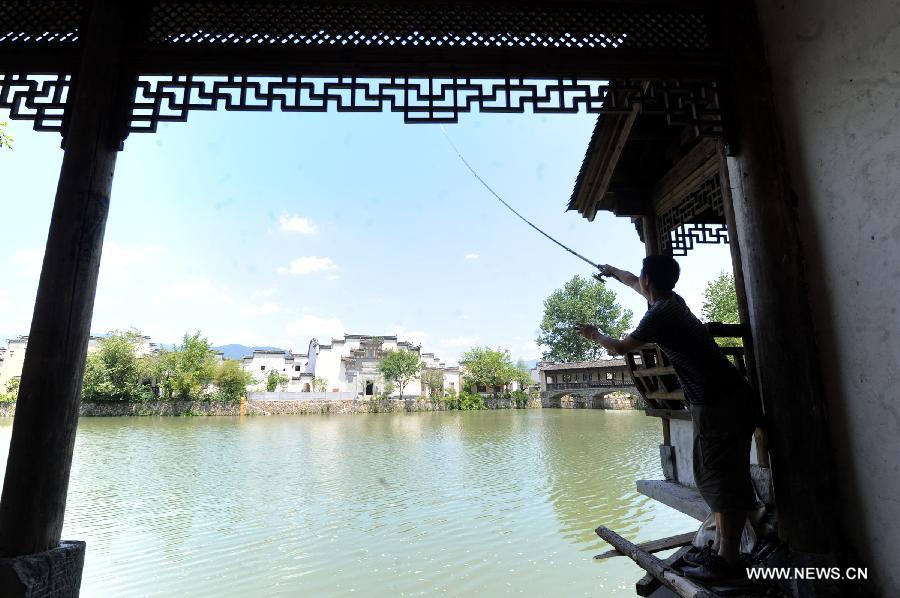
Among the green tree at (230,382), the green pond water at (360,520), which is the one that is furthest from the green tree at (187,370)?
the green pond water at (360,520)

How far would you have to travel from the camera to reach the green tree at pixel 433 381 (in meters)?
36.8

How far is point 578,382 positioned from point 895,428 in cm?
3396

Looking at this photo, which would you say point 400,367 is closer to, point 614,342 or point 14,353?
point 14,353

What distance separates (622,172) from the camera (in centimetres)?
461

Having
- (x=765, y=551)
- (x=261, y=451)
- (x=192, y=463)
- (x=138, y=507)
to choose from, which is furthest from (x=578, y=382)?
(x=765, y=551)

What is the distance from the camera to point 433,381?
36750 millimetres

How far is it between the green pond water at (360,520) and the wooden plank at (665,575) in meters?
2.05

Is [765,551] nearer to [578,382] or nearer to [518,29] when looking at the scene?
[518,29]

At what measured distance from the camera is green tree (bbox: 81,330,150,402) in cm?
2675

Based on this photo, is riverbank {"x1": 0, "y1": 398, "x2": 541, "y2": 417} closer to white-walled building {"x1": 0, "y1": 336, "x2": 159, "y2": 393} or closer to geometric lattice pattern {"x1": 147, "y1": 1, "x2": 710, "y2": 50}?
white-walled building {"x1": 0, "y1": 336, "x2": 159, "y2": 393}

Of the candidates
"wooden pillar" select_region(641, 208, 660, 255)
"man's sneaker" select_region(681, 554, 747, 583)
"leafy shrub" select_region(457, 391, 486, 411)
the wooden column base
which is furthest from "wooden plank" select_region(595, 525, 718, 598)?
"leafy shrub" select_region(457, 391, 486, 411)

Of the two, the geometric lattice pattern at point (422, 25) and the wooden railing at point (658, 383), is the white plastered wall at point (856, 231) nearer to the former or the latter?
the geometric lattice pattern at point (422, 25)

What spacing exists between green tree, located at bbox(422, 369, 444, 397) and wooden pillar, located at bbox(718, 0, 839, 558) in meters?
35.0

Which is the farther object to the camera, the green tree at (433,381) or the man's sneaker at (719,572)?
the green tree at (433,381)
